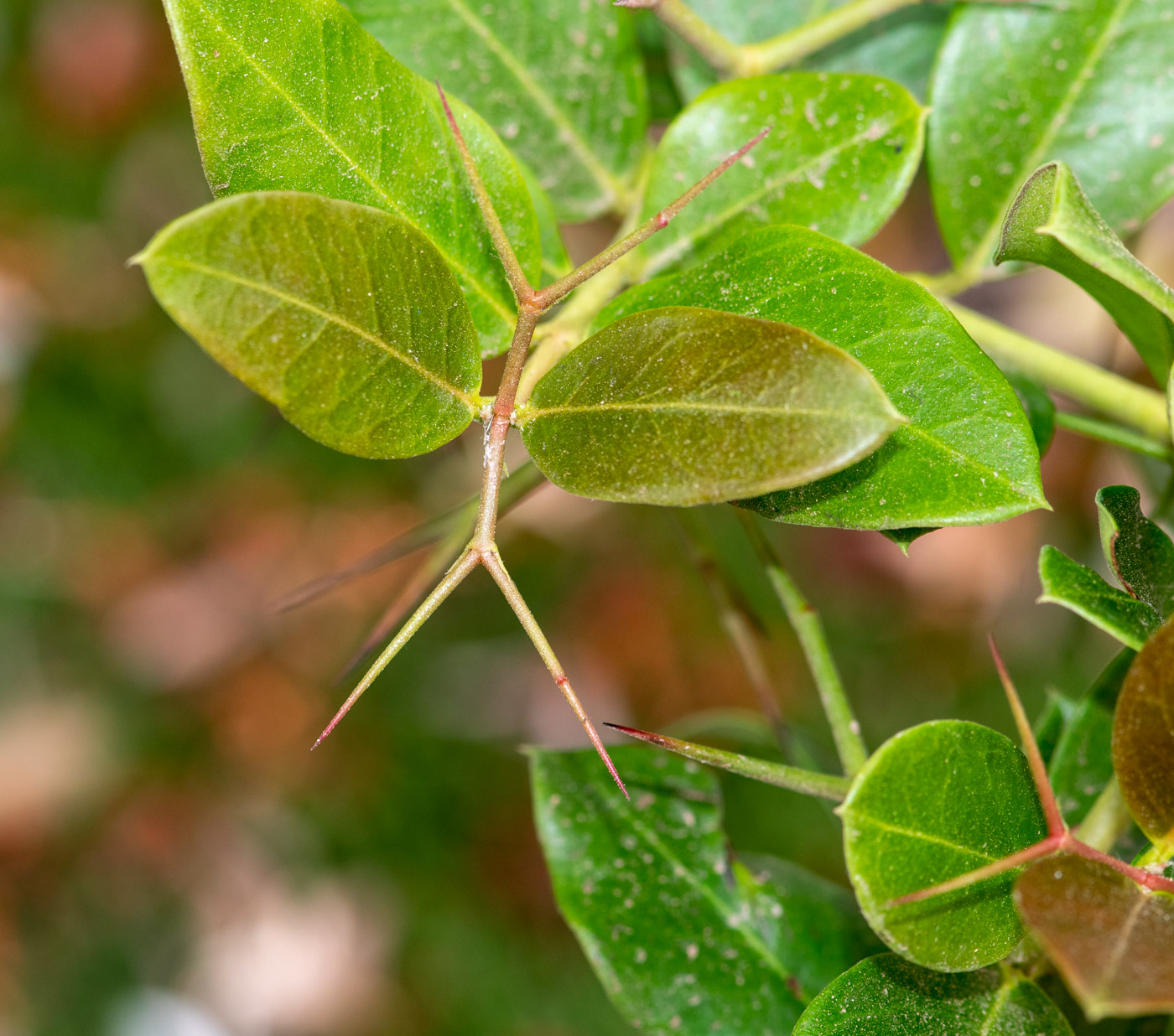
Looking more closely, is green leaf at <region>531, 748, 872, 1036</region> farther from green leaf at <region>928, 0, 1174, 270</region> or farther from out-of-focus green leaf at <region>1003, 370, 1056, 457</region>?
green leaf at <region>928, 0, 1174, 270</region>

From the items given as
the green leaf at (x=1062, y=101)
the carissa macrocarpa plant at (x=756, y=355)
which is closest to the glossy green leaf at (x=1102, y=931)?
the carissa macrocarpa plant at (x=756, y=355)

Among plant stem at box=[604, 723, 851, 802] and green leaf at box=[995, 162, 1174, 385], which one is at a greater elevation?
green leaf at box=[995, 162, 1174, 385]

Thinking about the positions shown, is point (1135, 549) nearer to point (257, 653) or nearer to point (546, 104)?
point (546, 104)

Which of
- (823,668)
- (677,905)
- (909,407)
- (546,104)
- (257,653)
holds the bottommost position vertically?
(257,653)

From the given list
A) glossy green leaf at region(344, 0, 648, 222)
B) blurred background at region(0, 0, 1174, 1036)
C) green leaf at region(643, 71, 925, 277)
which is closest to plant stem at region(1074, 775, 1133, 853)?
green leaf at region(643, 71, 925, 277)

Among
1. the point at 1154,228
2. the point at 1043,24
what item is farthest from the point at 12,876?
the point at 1154,228

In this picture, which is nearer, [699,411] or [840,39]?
[699,411]

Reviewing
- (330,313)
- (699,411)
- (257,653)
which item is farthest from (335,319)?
(257,653)

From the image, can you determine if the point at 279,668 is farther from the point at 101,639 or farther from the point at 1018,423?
the point at 1018,423
